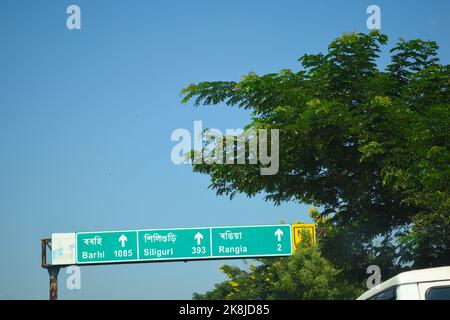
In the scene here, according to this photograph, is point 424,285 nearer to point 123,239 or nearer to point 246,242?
point 246,242

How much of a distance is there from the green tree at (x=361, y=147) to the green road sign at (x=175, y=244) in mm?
7390

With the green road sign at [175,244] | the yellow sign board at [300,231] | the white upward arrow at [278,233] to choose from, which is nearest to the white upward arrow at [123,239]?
the green road sign at [175,244]

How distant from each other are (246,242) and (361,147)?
12645mm

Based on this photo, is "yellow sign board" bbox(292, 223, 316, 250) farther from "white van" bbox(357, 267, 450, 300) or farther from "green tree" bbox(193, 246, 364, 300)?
"white van" bbox(357, 267, 450, 300)

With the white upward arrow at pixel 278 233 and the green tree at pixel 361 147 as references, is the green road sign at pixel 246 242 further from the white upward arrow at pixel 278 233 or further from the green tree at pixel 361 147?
the green tree at pixel 361 147

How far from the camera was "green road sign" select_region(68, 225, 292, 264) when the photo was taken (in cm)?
2992

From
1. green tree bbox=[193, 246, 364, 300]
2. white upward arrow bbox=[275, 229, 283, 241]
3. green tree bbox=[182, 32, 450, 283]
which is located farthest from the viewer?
green tree bbox=[193, 246, 364, 300]

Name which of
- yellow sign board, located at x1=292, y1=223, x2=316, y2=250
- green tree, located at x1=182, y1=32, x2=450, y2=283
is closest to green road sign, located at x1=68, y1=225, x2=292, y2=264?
yellow sign board, located at x1=292, y1=223, x2=316, y2=250

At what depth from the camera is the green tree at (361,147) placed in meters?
18.0

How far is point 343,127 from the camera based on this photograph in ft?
62.4
